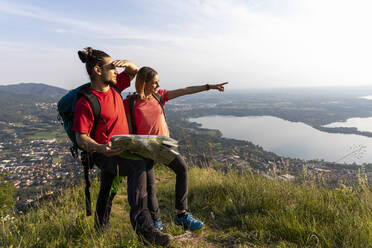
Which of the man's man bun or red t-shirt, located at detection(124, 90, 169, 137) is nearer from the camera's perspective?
the man's man bun

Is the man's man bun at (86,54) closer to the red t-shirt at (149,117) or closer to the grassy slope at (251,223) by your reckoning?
the red t-shirt at (149,117)

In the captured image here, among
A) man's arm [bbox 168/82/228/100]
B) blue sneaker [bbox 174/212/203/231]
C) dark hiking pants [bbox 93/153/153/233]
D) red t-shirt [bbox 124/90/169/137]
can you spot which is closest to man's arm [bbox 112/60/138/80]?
red t-shirt [bbox 124/90/169/137]

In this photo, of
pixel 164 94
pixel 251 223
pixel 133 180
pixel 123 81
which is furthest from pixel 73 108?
pixel 251 223

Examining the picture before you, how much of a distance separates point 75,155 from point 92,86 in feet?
2.33

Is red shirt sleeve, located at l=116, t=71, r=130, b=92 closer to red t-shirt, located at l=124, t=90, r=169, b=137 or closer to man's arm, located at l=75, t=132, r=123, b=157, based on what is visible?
red t-shirt, located at l=124, t=90, r=169, b=137

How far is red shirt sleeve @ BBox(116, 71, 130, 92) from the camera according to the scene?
2.29 meters

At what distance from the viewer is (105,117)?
1.82 metres


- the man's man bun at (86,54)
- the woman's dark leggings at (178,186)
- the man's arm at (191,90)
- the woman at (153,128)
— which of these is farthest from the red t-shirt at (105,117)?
the man's arm at (191,90)

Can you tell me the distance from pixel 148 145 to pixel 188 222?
3.56 ft

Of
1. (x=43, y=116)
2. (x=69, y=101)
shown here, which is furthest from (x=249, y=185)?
(x=43, y=116)

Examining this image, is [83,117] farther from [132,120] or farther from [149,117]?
[149,117]

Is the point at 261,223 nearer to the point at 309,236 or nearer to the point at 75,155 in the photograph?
the point at 309,236

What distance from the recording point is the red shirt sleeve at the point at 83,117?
166 centimetres

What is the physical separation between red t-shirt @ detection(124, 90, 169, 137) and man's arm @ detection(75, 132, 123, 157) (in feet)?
1.78
